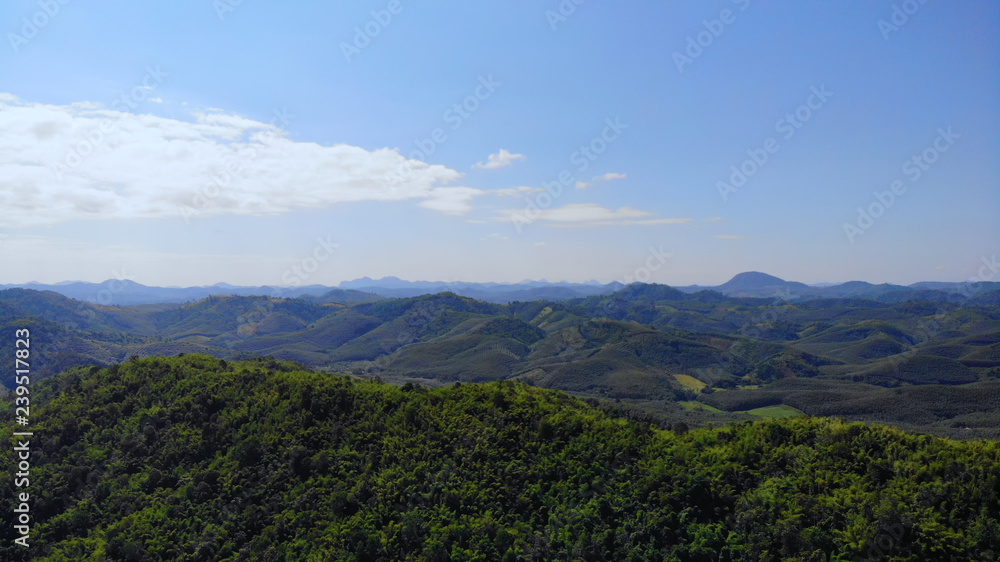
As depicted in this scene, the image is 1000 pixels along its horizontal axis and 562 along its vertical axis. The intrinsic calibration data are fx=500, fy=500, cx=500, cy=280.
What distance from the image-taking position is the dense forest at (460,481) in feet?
108

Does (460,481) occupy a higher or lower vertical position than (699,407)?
higher

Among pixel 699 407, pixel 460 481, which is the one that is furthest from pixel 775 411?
pixel 460 481

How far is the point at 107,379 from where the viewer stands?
223 ft

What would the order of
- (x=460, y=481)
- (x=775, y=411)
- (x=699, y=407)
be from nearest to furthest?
(x=460, y=481) → (x=775, y=411) → (x=699, y=407)

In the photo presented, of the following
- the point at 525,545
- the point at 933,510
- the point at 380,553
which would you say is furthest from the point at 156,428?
the point at 933,510

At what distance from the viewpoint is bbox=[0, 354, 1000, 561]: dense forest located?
32906mm

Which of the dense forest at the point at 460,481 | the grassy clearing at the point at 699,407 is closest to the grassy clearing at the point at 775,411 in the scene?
the grassy clearing at the point at 699,407

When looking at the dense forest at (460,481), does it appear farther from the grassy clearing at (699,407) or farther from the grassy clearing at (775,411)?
the grassy clearing at (775,411)

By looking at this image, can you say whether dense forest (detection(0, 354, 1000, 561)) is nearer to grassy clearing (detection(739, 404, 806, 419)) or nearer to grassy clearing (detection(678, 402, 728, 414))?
grassy clearing (detection(678, 402, 728, 414))

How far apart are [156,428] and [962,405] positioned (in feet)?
730

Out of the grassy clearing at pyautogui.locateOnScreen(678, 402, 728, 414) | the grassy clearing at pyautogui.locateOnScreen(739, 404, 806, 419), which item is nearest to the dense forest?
the grassy clearing at pyautogui.locateOnScreen(678, 402, 728, 414)

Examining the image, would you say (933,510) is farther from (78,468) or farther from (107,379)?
(107,379)

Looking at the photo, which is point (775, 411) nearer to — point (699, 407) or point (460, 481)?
point (699, 407)

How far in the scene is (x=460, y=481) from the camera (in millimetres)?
45375
